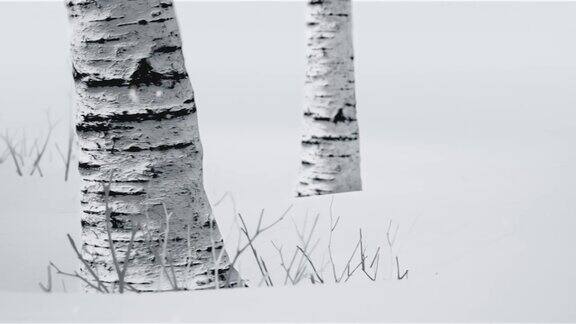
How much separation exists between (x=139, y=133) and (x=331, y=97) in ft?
7.71

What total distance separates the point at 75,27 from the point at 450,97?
294 inches

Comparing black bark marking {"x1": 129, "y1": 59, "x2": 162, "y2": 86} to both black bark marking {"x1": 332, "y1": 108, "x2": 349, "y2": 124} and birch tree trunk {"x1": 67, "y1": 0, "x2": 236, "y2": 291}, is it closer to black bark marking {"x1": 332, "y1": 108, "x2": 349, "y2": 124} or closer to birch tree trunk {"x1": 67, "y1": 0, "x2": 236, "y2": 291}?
birch tree trunk {"x1": 67, "y1": 0, "x2": 236, "y2": 291}

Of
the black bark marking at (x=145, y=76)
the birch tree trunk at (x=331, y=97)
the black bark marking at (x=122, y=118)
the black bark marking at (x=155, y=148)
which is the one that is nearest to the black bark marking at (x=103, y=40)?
the black bark marking at (x=145, y=76)

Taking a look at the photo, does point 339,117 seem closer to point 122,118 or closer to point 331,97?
point 331,97

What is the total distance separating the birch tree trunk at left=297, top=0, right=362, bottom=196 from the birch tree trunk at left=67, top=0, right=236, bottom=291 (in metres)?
2.20

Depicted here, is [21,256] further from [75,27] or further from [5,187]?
[5,187]

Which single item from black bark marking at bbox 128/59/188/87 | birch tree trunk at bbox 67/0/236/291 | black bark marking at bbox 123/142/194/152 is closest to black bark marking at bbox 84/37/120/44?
birch tree trunk at bbox 67/0/236/291

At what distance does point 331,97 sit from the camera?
440cm

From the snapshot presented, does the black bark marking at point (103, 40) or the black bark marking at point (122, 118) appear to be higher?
the black bark marking at point (103, 40)

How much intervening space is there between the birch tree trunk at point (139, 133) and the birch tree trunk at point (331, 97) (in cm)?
220

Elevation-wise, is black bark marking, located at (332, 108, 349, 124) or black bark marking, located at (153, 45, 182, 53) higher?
black bark marking, located at (153, 45, 182, 53)

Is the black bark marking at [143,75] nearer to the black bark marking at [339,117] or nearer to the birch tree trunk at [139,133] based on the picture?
the birch tree trunk at [139,133]

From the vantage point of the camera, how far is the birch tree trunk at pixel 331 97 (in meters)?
4.36

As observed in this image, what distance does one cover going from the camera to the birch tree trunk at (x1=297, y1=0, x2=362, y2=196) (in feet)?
14.3
